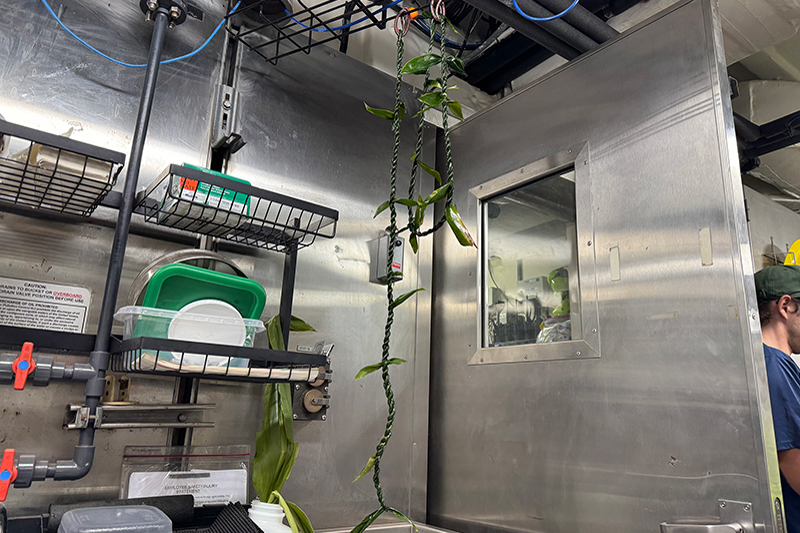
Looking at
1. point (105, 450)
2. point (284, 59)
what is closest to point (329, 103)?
point (284, 59)

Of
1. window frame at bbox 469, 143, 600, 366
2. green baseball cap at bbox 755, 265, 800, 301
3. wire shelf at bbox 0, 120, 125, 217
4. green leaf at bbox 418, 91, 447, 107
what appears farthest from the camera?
green baseball cap at bbox 755, 265, 800, 301

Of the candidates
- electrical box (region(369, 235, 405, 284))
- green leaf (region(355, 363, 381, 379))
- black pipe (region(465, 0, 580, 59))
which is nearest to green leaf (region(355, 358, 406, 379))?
green leaf (region(355, 363, 381, 379))

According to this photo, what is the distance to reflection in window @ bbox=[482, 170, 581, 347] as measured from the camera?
50.8 inches

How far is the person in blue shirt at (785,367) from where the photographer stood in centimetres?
125

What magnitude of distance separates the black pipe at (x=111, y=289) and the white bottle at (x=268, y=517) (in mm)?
311

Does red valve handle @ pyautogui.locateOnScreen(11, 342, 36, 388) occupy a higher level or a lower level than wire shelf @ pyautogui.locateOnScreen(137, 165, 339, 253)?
lower

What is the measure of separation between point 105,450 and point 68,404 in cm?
12

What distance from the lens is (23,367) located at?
0.78 m

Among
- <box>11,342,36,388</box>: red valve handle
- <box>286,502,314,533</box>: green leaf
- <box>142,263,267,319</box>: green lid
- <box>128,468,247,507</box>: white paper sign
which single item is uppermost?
<box>142,263,267,319</box>: green lid

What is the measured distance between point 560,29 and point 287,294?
96cm

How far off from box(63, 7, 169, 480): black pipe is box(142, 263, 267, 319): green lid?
0.21 feet

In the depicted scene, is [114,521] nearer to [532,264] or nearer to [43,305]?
[43,305]

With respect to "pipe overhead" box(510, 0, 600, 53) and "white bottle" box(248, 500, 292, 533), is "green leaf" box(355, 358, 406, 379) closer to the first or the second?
"white bottle" box(248, 500, 292, 533)

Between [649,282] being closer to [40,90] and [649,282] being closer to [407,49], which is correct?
[407,49]
